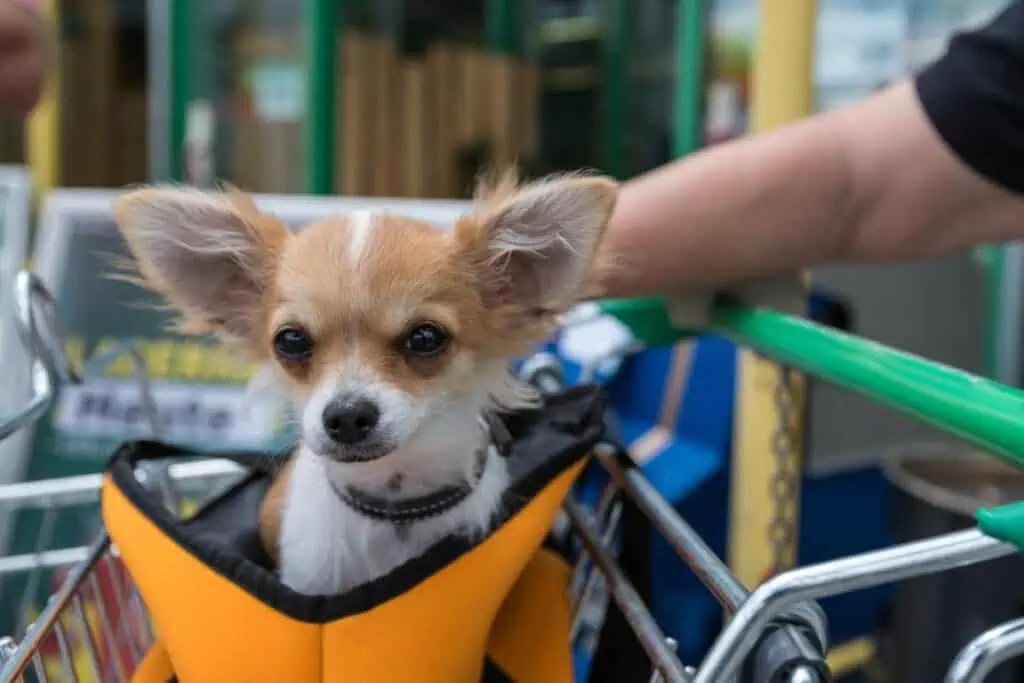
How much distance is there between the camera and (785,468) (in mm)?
818

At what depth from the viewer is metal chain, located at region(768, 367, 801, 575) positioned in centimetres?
82

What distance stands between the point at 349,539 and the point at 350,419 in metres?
0.12

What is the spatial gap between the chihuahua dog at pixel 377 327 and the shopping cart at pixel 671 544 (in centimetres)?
9

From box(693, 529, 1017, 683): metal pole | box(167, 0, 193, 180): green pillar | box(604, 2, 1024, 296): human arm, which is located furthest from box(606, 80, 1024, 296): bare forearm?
box(167, 0, 193, 180): green pillar

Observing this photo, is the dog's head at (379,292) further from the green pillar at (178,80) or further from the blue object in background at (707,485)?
the green pillar at (178,80)

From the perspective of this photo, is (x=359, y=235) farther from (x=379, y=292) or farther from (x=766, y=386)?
(x=766, y=386)

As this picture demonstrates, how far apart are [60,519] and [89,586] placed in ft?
2.42

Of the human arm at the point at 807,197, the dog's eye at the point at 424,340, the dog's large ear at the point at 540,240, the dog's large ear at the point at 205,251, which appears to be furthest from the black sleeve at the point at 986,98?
the dog's large ear at the point at 205,251

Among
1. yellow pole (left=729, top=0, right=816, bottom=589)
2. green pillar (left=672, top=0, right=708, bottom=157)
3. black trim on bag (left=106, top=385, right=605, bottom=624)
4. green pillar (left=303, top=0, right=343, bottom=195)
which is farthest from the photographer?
green pillar (left=672, top=0, right=708, bottom=157)

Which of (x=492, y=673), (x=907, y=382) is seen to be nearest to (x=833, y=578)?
(x=907, y=382)

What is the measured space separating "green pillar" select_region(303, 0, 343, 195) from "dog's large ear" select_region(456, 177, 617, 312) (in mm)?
1069

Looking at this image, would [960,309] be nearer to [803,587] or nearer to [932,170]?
[932,170]

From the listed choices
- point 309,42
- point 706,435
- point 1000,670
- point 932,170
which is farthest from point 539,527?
point 309,42

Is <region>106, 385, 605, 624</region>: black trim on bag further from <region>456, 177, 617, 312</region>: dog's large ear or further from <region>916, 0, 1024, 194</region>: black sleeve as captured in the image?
<region>916, 0, 1024, 194</region>: black sleeve
